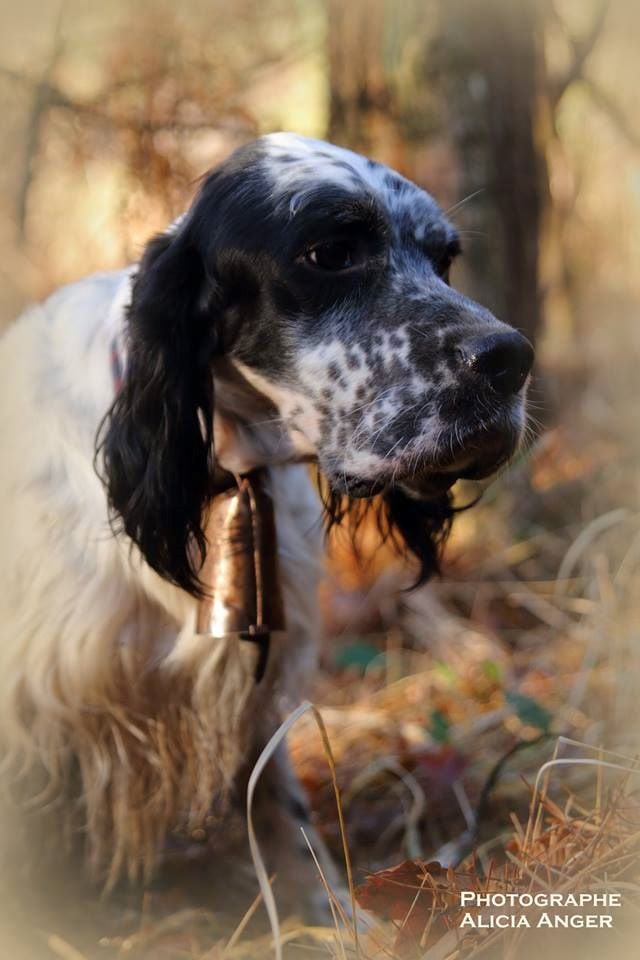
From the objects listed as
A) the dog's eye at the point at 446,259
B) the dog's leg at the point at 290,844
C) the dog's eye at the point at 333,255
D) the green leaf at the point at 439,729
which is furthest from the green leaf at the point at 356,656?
the dog's eye at the point at 333,255

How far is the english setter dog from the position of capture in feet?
5.36

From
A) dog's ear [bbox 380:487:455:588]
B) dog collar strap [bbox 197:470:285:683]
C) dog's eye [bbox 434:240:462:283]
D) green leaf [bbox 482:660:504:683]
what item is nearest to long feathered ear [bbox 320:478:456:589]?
dog's ear [bbox 380:487:455:588]

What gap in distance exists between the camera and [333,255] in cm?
171

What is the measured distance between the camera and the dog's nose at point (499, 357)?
1.51 meters

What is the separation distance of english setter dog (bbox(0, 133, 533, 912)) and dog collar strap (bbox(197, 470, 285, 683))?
0.03 m

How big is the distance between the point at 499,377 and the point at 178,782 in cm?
111

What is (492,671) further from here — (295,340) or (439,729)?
(295,340)

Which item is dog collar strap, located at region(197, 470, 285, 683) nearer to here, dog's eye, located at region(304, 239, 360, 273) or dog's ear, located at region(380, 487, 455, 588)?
dog's ear, located at region(380, 487, 455, 588)

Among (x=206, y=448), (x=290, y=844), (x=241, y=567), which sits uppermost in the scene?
(x=206, y=448)

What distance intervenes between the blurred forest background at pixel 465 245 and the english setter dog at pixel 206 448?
0.92 ft

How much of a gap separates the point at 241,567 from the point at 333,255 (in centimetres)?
59

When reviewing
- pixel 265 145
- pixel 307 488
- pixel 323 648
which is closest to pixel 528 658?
pixel 323 648

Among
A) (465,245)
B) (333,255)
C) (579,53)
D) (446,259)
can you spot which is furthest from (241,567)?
(465,245)

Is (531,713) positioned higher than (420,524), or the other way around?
(420,524)
